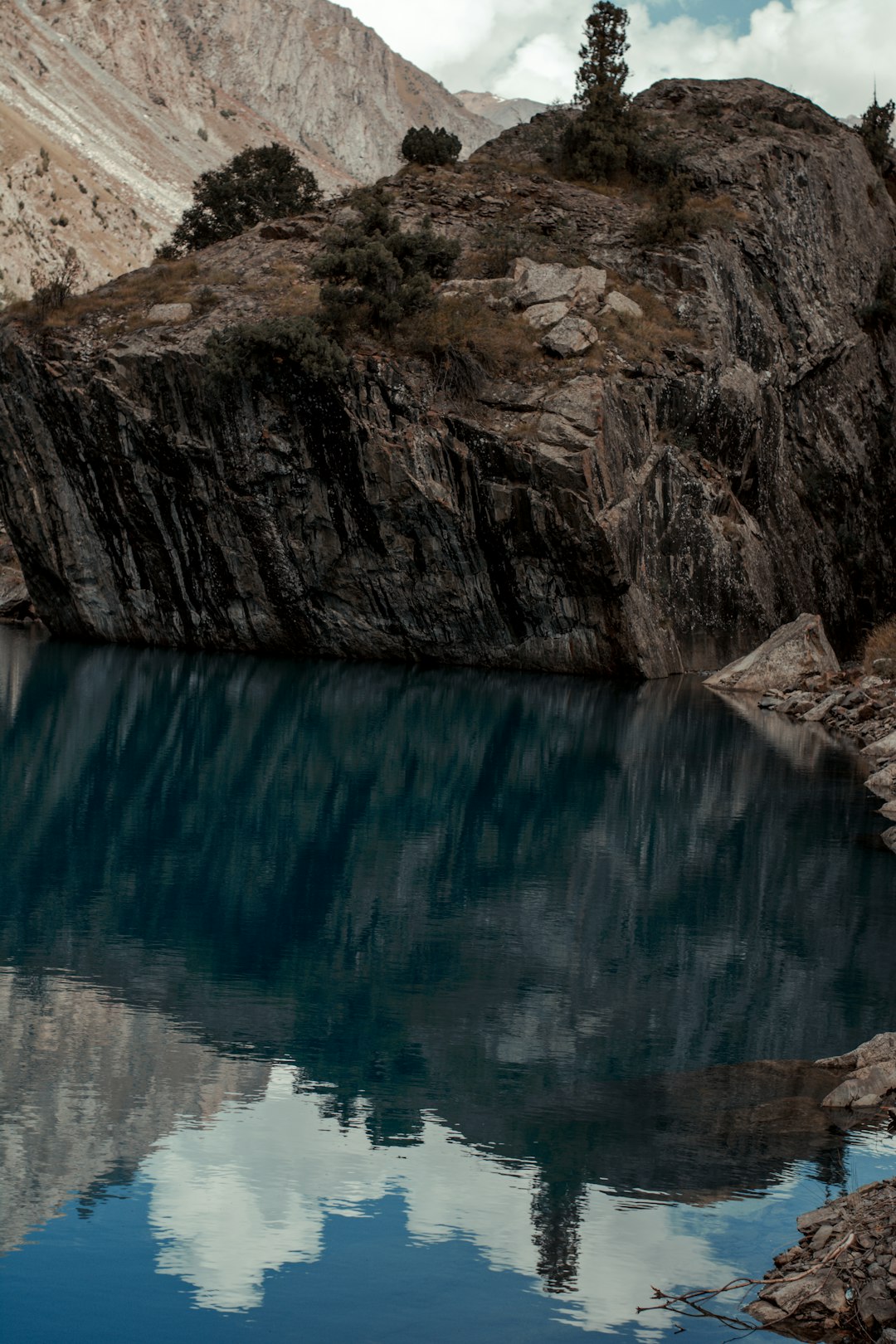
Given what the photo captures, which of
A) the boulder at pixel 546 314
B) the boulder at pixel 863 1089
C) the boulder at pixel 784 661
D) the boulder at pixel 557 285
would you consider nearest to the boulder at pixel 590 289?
the boulder at pixel 557 285

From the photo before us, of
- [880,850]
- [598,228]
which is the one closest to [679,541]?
[598,228]

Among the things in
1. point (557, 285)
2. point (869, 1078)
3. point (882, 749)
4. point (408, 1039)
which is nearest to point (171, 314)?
point (557, 285)

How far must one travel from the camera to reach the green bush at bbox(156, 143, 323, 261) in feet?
176

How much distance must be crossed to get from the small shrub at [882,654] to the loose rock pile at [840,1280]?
27821mm

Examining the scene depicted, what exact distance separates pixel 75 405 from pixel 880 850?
30350mm

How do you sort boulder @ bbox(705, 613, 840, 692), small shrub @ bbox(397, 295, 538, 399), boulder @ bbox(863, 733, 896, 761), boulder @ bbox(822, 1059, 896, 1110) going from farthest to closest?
small shrub @ bbox(397, 295, 538, 399) → boulder @ bbox(705, 613, 840, 692) → boulder @ bbox(863, 733, 896, 761) → boulder @ bbox(822, 1059, 896, 1110)

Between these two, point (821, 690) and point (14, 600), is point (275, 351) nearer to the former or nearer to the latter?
point (821, 690)

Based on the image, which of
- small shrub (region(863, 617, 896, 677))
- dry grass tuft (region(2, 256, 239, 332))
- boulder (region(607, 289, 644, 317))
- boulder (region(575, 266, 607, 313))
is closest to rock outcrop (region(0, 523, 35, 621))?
dry grass tuft (region(2, 256, 239, 332))

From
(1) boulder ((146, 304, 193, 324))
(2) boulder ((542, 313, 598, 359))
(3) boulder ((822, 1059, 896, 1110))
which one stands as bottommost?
(3) boulder ((822, 1059, 896, 1110))

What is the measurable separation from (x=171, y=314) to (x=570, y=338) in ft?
39.8

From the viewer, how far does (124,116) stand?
150625mm

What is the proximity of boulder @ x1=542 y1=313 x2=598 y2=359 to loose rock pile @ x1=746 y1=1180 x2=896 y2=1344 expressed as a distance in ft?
117

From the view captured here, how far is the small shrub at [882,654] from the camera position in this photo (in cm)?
3309

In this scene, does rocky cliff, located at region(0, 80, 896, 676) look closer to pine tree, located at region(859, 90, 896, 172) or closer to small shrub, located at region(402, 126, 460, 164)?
small shrub, located at region(402, 126, 460, 164)
